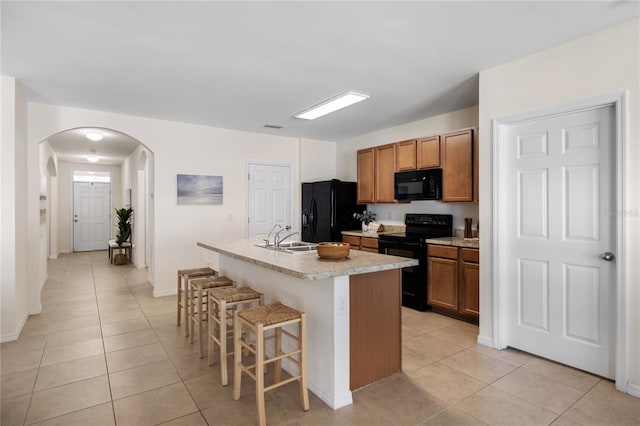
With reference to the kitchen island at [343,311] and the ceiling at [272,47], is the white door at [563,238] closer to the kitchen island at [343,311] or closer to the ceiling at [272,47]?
the ceiling at [272,47]

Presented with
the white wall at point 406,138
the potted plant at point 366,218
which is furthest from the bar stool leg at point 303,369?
the potted plant at point 366,218

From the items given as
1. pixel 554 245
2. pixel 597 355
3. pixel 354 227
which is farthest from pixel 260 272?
pixel 354 227

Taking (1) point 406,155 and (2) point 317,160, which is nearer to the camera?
(1) point 406,155

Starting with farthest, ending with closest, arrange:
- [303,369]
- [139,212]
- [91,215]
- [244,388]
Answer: [91,215] < [139,212] < [244,388] < [303,369]

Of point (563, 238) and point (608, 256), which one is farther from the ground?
point (563, 238)

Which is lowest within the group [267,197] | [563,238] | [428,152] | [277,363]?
[277,363]

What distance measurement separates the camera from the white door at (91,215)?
1007cm

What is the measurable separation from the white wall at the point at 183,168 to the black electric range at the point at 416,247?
2524 mm

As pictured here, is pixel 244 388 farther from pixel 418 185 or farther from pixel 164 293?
pixel 418 185

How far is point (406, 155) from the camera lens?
4.95 metres

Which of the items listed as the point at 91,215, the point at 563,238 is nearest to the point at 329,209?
the point at 563,238

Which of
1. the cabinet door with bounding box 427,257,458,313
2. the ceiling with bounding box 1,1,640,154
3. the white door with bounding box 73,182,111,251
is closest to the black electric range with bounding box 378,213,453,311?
the cabinet door with bounding box 427,257,458,313

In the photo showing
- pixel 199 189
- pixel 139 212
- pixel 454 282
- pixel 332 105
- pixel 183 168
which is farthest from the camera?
pixel 139 212

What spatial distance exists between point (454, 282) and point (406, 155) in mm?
1911
